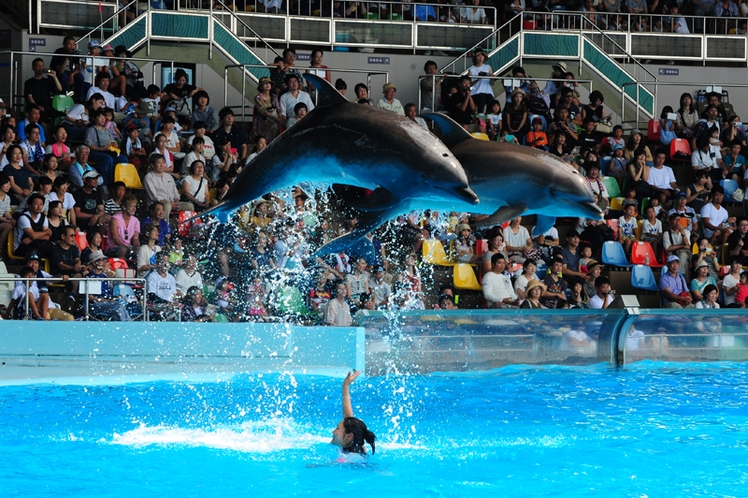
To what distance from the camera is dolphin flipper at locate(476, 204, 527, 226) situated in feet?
21.2

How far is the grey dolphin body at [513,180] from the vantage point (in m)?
6.50

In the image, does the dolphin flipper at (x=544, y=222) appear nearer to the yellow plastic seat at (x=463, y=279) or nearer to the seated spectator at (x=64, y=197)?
the yellow plastic seat at (x=463, y=279)

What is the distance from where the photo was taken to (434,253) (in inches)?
535

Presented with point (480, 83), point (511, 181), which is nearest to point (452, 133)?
point (511, 181)

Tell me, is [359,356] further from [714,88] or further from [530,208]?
[714,88]

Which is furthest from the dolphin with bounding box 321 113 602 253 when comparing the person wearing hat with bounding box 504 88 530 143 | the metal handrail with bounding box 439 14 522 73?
the metal handrail with bounding box 439 14 522 73

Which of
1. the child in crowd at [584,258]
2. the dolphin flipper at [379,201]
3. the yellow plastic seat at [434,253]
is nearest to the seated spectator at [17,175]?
the yellow plastic seat at [434,253]

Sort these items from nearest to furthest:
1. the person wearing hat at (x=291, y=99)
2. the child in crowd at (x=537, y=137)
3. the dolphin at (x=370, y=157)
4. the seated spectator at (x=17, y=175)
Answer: the dolphin at (x=370, y=157) < the seated spectator at (x=17, y=175) < the person wearing hat at (x=291, y=99) < the child in crowd at (x=537, y=137)

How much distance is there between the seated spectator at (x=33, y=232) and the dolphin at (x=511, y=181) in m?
6.18

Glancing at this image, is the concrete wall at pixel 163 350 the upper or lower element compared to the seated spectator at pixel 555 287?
lower

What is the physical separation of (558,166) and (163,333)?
5.55 m

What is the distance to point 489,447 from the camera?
→ 28.6 ft

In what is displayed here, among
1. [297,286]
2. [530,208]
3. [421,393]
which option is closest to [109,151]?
[297,286]

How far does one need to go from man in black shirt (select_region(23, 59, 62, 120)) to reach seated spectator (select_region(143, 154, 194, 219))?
2037 mm
